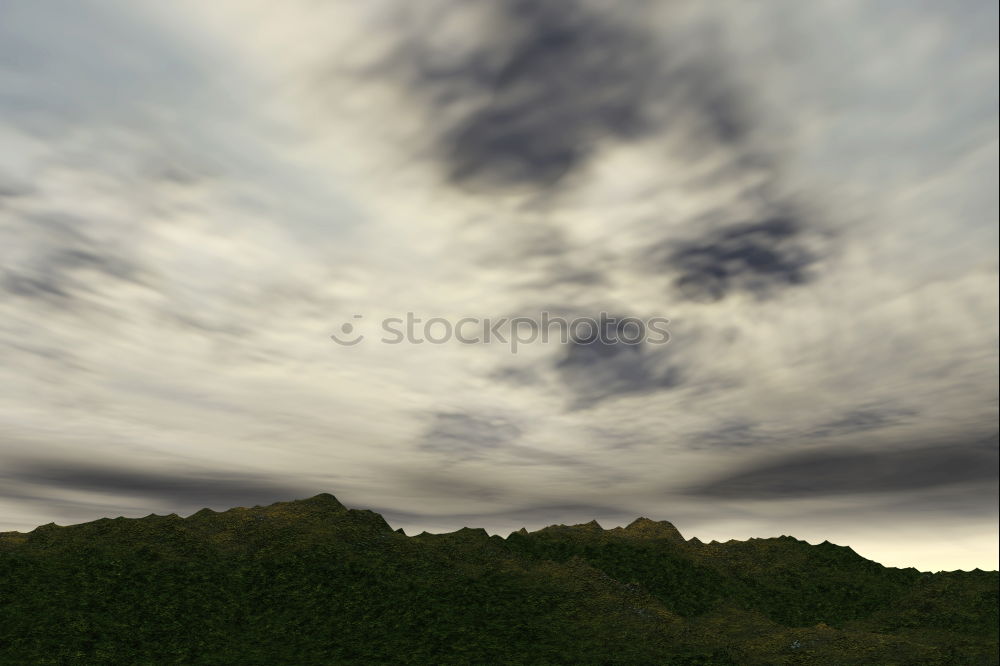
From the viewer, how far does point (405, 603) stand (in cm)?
7306

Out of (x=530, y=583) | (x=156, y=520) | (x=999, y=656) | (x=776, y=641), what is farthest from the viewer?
(x=156, y=520)

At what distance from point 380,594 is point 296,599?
8987 mm

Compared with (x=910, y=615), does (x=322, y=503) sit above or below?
above

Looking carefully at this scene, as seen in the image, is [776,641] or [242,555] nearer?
[776,641]

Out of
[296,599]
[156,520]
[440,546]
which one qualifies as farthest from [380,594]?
[156,520]

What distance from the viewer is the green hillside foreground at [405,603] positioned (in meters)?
62.9

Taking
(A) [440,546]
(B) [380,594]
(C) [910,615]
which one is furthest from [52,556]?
(C) [910,615]

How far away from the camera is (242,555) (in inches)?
3223

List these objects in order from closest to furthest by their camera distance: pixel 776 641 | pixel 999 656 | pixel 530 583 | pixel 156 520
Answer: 1. pixel 776 641
2. pixel 999 656
3. pixel 530 583
4. pixel 156 520

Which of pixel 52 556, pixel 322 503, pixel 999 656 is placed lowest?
pixel 999 656

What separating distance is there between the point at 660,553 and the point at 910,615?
115 ft

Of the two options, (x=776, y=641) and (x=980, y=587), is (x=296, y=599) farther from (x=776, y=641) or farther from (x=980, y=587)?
(x=980, y=587)

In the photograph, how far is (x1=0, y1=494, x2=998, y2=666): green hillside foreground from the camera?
62906mm

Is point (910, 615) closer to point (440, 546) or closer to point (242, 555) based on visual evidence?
point (440, 546)
